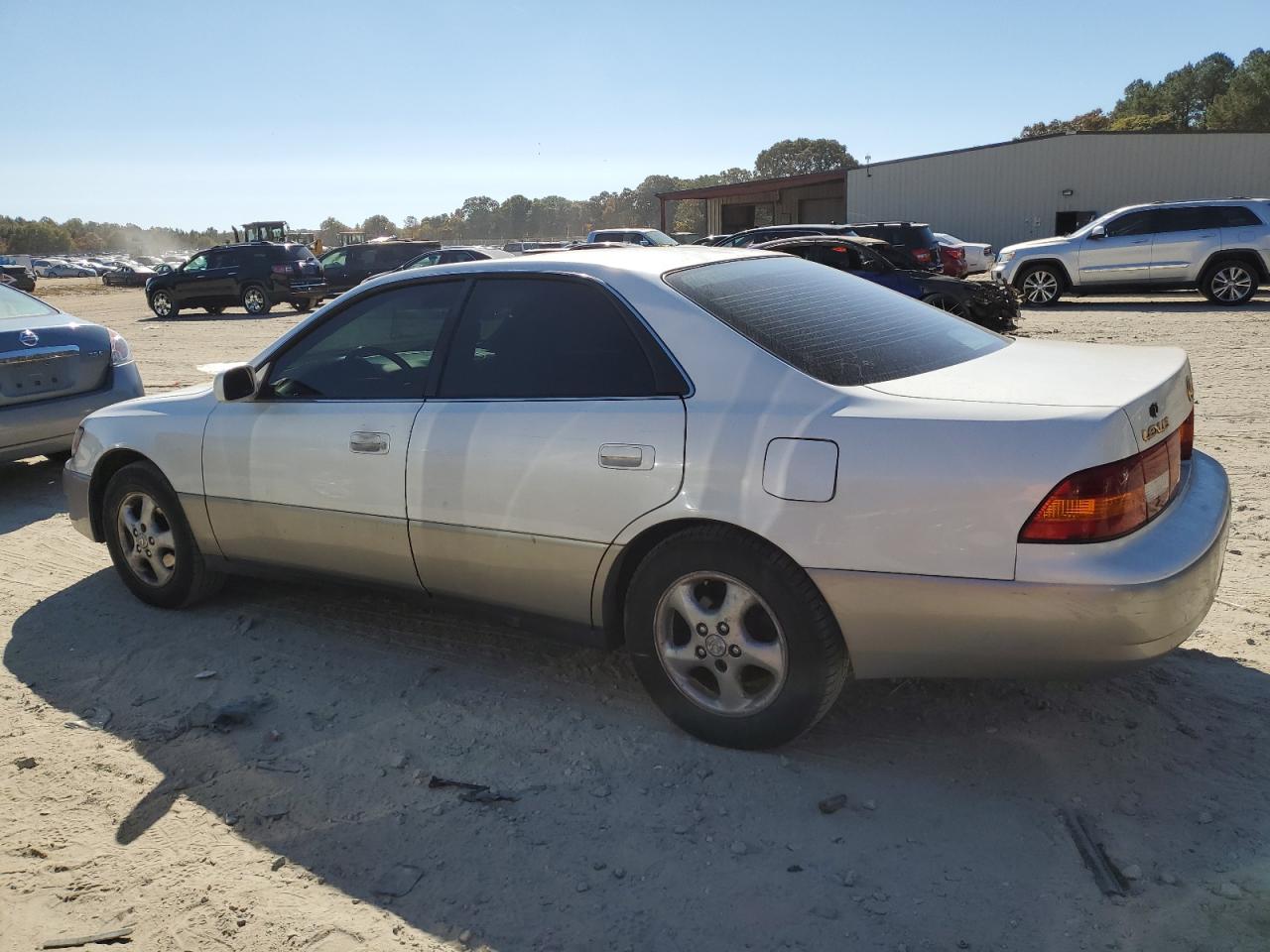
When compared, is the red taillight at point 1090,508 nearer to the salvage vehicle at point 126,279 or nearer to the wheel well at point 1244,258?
the wheel well at point 1244,258

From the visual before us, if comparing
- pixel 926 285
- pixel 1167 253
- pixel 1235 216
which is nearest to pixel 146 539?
pixel 926 285

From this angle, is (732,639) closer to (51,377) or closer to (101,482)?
(101,482)

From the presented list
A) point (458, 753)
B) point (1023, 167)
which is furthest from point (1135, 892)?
point (1023, 167)

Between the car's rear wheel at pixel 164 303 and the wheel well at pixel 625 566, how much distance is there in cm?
2444

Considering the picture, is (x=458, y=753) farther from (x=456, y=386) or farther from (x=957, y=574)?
(x=957, y=574)

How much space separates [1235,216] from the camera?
16.3 metres

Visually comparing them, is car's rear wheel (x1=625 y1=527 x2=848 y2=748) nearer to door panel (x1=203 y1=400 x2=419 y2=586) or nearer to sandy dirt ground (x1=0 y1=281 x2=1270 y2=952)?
sandy dirt ground (x1=0 y1=281 x2=1270 y2=952)

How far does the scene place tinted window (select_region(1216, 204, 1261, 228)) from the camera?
16.2m

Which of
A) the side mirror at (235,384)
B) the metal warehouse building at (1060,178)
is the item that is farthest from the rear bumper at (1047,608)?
the metal warehouse building at (1060,178)

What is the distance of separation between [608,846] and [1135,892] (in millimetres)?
1351

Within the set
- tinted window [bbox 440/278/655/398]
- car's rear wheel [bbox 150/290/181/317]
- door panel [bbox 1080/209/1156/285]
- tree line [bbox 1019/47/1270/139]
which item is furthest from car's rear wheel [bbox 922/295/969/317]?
tree line [bbox 1019/47/1270/139]

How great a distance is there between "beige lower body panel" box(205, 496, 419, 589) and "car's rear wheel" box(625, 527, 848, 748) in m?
1.05

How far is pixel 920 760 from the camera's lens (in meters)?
3.18

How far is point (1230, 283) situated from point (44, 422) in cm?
1723
